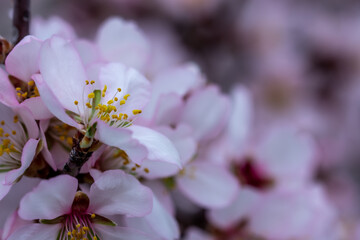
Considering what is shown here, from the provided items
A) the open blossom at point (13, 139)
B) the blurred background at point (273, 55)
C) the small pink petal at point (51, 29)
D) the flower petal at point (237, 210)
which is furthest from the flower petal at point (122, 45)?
the blurred background at point (273, 55)

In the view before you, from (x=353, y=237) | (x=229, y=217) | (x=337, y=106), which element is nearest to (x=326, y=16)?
(x=337, y=106)

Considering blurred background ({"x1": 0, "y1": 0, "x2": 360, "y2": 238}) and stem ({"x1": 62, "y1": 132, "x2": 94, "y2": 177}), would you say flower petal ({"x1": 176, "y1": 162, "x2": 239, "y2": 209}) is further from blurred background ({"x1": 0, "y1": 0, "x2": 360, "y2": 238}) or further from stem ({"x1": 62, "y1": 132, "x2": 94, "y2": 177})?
blurred background ({"x1": 0, "y1": 0, "x2": 360, "y2": 238})

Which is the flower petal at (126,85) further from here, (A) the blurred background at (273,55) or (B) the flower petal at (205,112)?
(A) the blurred background at (273,55)

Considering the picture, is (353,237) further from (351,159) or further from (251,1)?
(251,1)

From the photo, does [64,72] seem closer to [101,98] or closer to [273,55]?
[101,98]

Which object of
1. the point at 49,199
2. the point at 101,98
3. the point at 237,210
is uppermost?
the point at 101,98

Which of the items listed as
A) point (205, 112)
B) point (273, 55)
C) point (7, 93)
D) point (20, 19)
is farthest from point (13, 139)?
point (273, 55)
